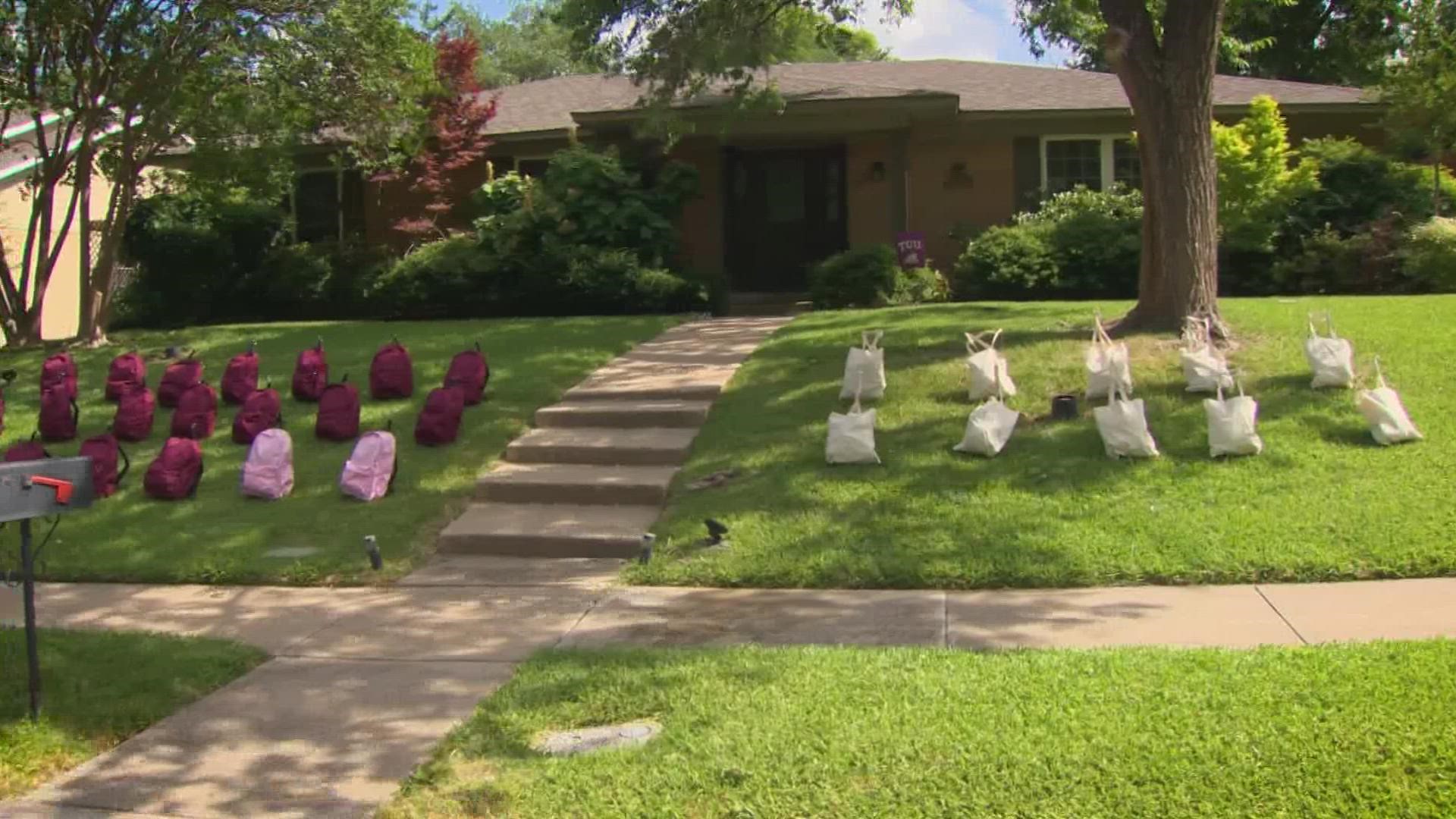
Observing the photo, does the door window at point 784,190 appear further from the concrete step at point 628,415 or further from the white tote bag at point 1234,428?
the white tote bag at point 1234,428

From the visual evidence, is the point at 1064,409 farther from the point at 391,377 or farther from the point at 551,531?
the point at 391,377

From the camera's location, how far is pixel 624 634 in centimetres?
605

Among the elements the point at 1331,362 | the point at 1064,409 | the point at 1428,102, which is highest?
the point at 1428,102

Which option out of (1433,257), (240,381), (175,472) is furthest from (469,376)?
(1433,257)

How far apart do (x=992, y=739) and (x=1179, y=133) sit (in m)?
7.55

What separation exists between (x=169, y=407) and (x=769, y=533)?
641 cm

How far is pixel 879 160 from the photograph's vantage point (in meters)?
19.2

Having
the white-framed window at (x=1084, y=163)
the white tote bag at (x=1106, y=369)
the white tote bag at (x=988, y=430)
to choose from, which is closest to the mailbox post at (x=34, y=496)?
the white tote bag at (x=988, y=430)

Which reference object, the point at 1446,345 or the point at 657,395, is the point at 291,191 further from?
the point at 1446,345

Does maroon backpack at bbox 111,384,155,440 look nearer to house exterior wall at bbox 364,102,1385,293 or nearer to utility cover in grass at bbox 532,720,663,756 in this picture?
utility cover in grass at bbox 532,720,663,756

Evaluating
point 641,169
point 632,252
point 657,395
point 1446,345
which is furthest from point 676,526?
point 641,169

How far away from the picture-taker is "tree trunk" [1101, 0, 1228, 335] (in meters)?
10.3

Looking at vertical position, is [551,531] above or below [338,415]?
below

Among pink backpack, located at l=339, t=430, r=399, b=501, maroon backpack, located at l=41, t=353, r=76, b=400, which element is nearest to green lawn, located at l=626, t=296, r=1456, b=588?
pink backpack, located at l=339, t=430, r=399, b=501
